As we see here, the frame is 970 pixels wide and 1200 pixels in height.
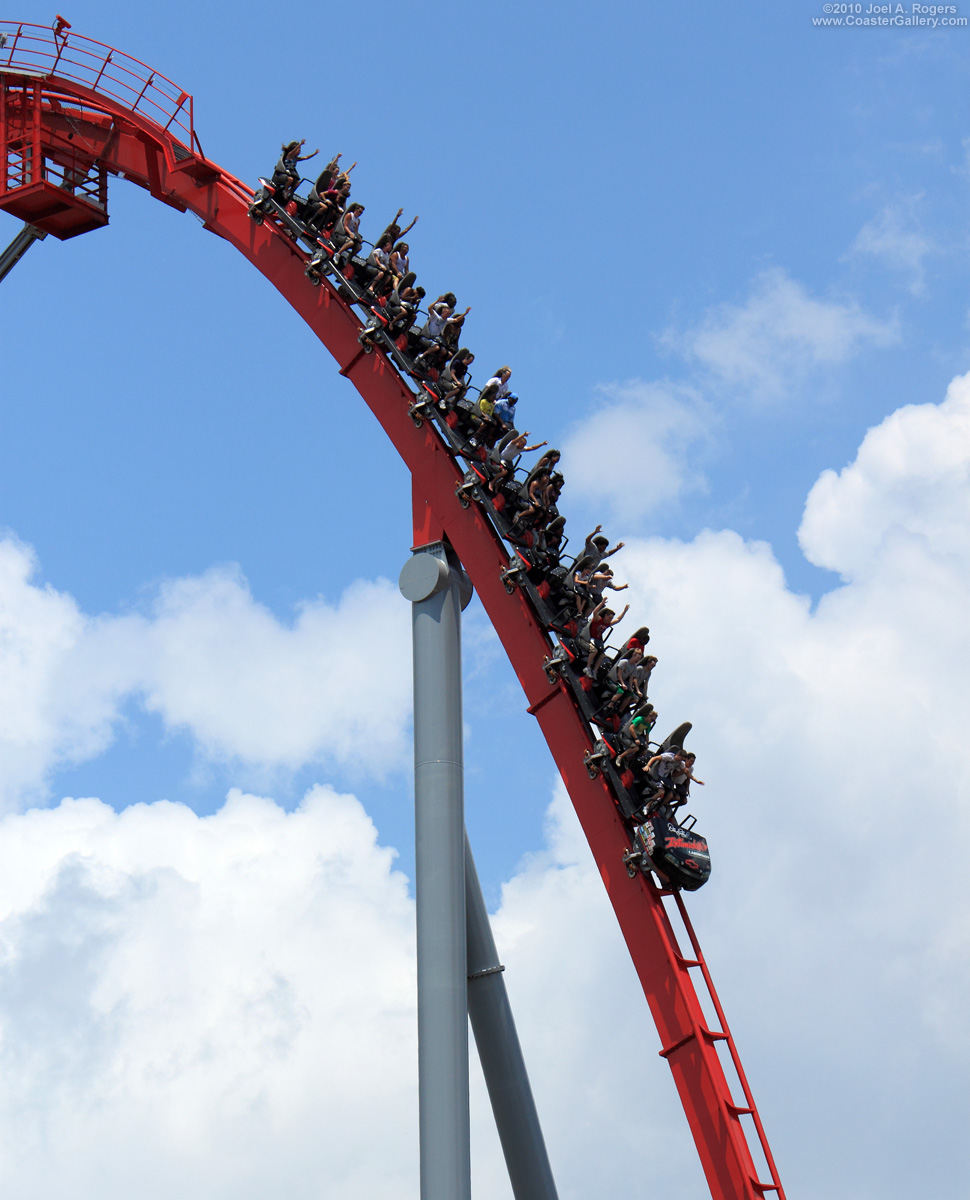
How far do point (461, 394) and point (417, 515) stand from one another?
117 cm

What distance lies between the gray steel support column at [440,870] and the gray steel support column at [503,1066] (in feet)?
2.77

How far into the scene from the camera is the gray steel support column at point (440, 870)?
12789 mm

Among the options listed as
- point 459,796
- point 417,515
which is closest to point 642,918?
point 459,796

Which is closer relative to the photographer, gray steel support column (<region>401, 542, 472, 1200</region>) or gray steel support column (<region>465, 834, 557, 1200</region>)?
gray steel support column (<region>401, 542, 472, 1200</region>)

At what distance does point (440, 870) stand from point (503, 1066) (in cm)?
207

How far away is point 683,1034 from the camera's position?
1255 cm

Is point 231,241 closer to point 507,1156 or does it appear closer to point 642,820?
point 642,820

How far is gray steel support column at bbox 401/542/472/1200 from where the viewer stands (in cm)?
1279

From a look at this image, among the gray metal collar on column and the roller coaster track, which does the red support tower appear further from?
the gray metal collar on column

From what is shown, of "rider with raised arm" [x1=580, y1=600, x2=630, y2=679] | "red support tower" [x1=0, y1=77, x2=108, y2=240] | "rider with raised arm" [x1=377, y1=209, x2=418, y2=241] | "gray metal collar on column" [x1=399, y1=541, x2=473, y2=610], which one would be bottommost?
"rider with raised arm" [x1=580, y1=600, x2=630, y2=679]

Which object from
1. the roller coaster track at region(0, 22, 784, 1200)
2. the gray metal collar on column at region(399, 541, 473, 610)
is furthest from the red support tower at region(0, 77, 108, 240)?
the gray metal collar on column at region(399, 541, 473, 610)

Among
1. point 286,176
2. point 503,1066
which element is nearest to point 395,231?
point 286,176

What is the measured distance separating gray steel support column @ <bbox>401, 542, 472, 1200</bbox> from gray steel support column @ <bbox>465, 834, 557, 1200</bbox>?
2.77ft

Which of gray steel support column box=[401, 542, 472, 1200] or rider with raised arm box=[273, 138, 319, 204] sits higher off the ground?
rider with raised arm box=[273, 138, 319, 204]
